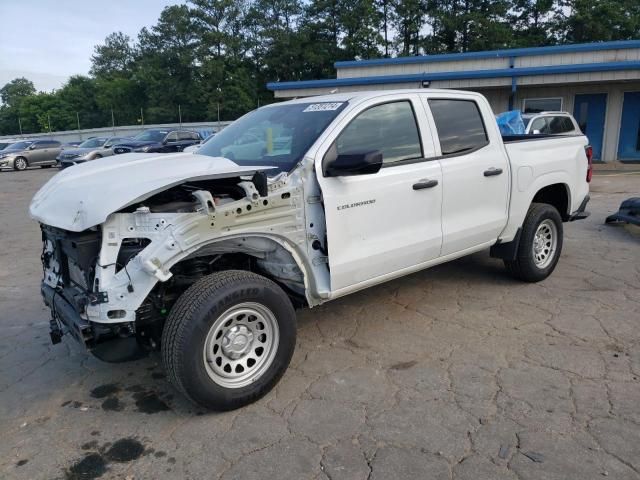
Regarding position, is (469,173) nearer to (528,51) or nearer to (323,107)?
(323,107)

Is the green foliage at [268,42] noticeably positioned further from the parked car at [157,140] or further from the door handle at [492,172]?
the door handle at [492,172]

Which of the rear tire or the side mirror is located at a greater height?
the side mirror

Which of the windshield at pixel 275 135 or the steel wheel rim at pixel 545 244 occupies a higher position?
the windshield at pixel 275 135

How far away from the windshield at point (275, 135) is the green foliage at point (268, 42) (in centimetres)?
4393

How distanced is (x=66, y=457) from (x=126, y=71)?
92230 millimetres

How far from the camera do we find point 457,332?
4.41 metres

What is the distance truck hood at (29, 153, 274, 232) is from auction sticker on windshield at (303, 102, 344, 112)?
0.97 meters

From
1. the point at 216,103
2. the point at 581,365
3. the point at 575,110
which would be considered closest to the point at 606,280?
the point at 581,365

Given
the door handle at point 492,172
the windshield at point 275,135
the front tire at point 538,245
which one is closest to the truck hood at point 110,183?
the windshield at point 275,135

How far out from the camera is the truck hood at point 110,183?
115 inches

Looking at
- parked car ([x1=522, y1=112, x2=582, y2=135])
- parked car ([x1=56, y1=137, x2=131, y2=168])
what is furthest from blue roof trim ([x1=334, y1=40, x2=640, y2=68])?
parked car ([x1=56, y1=137, x2=131, y2=168])

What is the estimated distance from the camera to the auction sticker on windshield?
4.04 metres

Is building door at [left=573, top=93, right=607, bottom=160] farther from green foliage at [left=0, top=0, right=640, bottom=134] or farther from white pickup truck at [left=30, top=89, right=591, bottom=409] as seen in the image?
green foliage at [left=0, top=0, right=640, bottom=134]

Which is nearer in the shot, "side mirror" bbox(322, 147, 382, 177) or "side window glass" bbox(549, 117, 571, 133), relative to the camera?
"side mirror" bbox(322, 147, 382, 177)
